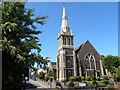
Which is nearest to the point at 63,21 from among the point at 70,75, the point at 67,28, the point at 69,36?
the point at 67,28

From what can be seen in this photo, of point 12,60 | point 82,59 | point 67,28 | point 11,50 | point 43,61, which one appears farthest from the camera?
point 67,28

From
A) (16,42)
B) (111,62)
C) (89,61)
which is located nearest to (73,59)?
(89,61)

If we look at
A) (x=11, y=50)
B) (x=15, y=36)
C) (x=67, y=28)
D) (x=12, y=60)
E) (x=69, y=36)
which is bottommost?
(x=12, y=60)

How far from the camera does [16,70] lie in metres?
7.54

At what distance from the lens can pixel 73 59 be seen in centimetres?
5012

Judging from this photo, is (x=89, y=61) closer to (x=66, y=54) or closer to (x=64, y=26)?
(x=66, y=54)

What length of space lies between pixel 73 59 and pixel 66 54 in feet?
10.5

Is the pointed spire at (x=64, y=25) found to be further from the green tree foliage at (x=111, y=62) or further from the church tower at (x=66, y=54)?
the green tree foliage at (x=111, y=62)

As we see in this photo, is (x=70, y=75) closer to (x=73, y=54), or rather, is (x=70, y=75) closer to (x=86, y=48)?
(x=73, y=54)

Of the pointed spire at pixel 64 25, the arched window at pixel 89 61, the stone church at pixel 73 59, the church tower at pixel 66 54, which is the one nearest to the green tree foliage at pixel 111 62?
the stone church at pixel 73 59

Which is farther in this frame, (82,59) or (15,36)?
(82,59)

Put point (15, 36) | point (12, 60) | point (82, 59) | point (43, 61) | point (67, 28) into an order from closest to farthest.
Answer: point (12, 60), point (15, 36), point (43, 61), point (82, 59), point (67, 28)

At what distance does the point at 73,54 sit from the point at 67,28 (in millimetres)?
11298

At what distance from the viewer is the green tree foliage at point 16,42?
6801mm
